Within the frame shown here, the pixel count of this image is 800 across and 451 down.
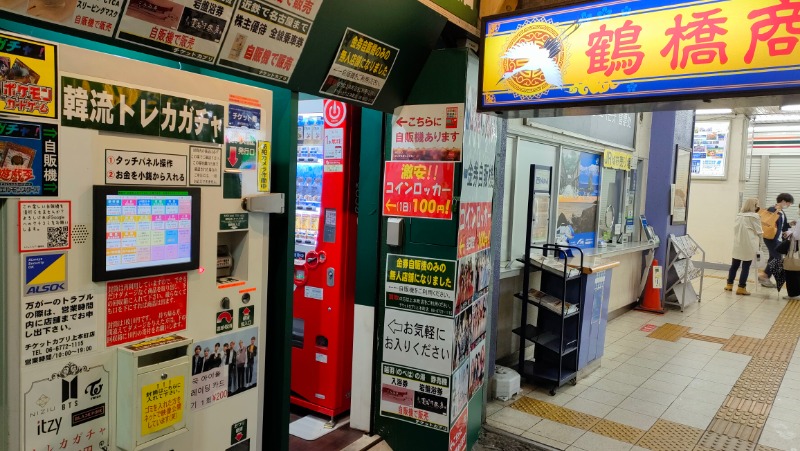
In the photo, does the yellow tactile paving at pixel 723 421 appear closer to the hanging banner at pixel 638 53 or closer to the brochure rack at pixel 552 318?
the brochure rack at pixel 552 318

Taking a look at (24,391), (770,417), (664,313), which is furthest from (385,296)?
(664,313)

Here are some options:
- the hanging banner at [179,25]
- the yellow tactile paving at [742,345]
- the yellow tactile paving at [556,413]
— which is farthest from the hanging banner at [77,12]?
the yellow tactile paving at [742,345]

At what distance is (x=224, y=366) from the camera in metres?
2.49

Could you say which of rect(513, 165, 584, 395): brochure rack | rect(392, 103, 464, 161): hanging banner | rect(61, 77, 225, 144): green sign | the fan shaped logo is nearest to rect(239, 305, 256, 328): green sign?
rect(61, 77, 225, 144): green sign

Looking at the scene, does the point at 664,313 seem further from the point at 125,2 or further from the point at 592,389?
the point at 125,2

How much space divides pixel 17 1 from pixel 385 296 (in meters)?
2.53

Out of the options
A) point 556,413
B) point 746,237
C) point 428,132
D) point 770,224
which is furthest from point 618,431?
point 770,224

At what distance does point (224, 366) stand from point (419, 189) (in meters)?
1.62

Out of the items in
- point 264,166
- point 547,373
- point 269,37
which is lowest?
point 547,373

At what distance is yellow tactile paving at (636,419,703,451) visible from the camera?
4043 mm

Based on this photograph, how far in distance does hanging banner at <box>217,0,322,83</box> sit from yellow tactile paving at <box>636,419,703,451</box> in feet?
11.9

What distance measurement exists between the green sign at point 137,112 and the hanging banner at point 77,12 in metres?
0.19

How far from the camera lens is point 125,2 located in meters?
1.92

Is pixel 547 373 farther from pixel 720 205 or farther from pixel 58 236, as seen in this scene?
pixel 720 205
